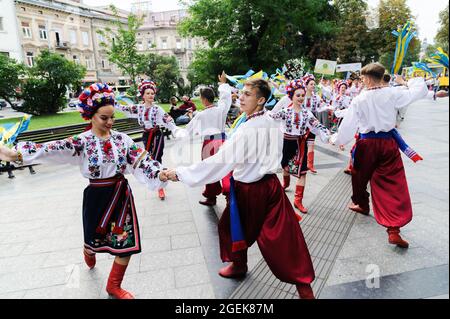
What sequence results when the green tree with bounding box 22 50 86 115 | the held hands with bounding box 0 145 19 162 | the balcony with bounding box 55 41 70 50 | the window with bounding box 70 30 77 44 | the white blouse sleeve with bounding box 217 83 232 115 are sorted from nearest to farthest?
the held hands with bounding box 0 145 19 162 → the white blouse sleeve with bounding box 217 83 232 115 → the green tree with bounding box 22 50 86 115 → the balcony with bounding box 55 41 70 50 → the window with bounding box 70 30 77 44

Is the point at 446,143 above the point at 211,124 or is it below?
above

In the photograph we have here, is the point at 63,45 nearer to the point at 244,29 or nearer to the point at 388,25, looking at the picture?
Result: the point at 244,29

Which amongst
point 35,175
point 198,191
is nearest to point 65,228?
point 198,191

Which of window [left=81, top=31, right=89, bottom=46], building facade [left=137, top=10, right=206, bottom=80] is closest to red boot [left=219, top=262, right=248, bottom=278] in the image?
window [left=81, top=31, right=89, bottom=46]

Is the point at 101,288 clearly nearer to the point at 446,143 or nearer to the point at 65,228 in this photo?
the point at 65,228

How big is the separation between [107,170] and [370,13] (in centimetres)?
3357

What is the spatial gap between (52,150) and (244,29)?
54.3 ft

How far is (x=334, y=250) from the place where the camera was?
3.40 metres

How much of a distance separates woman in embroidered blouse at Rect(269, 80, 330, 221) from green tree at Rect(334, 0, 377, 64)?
25.9 m

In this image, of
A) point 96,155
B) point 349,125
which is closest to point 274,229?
point 96,155

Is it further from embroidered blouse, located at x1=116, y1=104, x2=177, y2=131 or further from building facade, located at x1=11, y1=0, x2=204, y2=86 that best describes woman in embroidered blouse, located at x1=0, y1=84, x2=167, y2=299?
building facade, located at x1=11, y1=0, x2=204, y2=86

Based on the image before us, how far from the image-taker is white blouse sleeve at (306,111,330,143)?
3951 millimetres

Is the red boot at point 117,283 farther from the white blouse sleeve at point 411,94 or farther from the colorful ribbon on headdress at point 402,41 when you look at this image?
the colorful ribbon on headdress at point 402,41

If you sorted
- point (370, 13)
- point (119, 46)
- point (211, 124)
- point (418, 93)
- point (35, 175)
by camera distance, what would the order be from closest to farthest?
point (418, 93) < point (211, 124) < point (35, 175) < point (119, 46) < point (370, 13)
